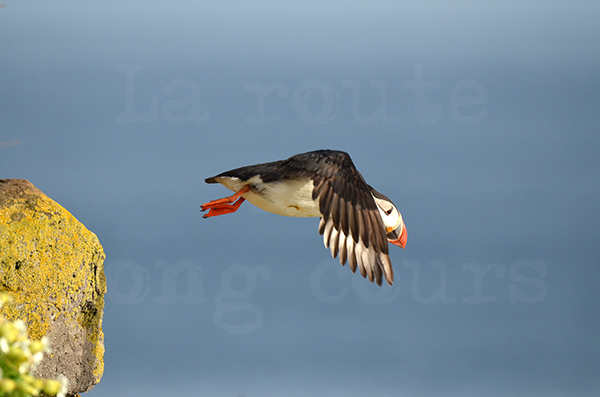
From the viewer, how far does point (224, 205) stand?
723 centimetres

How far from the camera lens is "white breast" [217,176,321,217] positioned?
6.72 meters

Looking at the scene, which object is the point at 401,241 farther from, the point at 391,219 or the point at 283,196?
the point at 283,196

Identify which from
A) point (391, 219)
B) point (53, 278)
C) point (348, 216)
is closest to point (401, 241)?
point (391, 219)

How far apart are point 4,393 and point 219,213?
17.1 ft

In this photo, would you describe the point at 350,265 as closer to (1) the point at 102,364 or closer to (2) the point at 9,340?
(1) the point at 102,364

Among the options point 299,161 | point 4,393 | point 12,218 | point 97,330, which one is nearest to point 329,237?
point 299,161

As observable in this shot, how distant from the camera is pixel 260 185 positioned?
690 centimetres

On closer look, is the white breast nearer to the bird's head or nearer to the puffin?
the puffin

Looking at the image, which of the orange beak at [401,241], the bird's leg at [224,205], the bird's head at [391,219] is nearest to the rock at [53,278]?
the bird's leg at [224,205]

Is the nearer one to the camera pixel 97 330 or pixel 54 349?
pixel 54 349

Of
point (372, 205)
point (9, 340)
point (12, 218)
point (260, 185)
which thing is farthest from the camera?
point (260, 185)

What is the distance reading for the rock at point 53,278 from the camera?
Result: 15.6ft

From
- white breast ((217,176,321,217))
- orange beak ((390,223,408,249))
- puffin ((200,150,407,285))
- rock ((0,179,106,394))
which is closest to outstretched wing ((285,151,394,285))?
puffin ((200,150,407,285))

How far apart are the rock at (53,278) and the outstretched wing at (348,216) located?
6.56 ft
